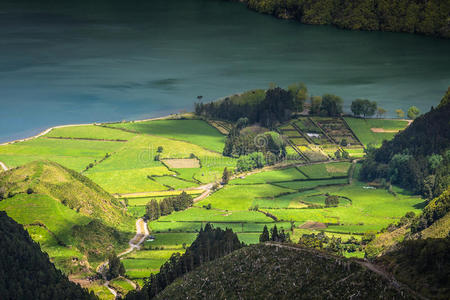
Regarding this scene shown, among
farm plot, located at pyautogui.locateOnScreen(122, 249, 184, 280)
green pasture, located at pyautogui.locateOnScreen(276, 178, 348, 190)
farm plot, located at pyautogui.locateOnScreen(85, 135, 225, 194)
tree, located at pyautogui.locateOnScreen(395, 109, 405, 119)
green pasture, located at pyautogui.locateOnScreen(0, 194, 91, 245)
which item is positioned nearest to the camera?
farm plot, located at pyautogui.locateOnScreen(122, 249, 184, 280)

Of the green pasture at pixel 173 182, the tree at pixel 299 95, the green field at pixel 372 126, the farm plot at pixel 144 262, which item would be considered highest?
the tree at pixel 299 95

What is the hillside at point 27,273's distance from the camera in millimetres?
77188

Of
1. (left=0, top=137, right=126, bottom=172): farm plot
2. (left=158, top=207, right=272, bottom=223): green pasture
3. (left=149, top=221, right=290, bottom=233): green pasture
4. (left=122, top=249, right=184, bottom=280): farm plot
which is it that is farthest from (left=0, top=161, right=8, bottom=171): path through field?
(left=122, top=249, right=184, bottom=280): farm plot

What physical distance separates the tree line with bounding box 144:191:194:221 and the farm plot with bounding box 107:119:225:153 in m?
37.7

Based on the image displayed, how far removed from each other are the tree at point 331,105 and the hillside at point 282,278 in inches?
4316

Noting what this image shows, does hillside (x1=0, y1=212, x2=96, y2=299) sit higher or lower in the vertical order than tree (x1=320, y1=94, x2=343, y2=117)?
lower

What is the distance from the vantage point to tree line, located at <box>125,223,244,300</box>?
262 feet

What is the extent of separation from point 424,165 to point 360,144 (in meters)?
25.3

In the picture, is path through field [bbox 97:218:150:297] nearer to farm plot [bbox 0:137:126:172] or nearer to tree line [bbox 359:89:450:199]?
farm plot [bbox 0:137:126:172]

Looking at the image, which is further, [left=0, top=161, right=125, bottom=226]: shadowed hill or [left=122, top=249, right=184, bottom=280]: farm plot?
[left=0, top=161, right=125, bottom=226]: shadowed hill

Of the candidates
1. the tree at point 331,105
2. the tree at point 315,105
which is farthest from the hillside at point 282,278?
the tree at point 315,105

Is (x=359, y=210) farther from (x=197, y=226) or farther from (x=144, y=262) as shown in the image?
(x=144, y=262)

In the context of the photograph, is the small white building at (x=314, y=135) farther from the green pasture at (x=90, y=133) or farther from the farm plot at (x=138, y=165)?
the green pasture at (x=90, y=133)

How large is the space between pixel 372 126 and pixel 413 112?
10835 millimetres
